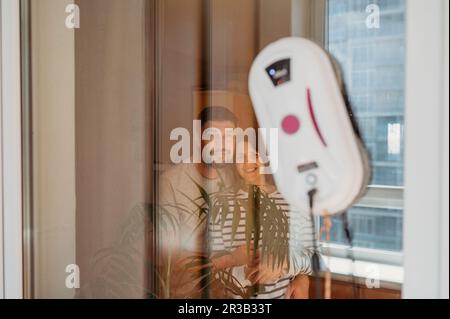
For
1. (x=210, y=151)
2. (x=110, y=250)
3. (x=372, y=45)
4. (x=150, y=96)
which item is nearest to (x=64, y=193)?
(x=110, y=250)

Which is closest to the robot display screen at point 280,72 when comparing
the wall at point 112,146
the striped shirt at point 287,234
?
the striped shirt at point 287,234

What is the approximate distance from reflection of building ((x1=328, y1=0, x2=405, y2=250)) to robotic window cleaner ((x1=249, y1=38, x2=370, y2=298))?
28mm

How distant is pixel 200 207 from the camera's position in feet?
4.31

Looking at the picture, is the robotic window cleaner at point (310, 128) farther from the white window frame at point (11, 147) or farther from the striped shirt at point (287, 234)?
the white window frame at point (11, 147)

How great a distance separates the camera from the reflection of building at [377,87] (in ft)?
3.53

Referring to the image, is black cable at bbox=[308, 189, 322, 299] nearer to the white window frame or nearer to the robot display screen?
the robot display screen

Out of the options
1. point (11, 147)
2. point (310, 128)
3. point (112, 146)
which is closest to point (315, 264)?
point (310, 128)

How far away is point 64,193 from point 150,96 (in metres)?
0.46

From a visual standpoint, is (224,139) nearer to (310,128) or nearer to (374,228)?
(310,128)

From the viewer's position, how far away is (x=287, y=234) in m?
1.21

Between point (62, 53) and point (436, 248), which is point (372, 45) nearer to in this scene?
point (436, 248)

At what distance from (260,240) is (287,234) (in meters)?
0.08
